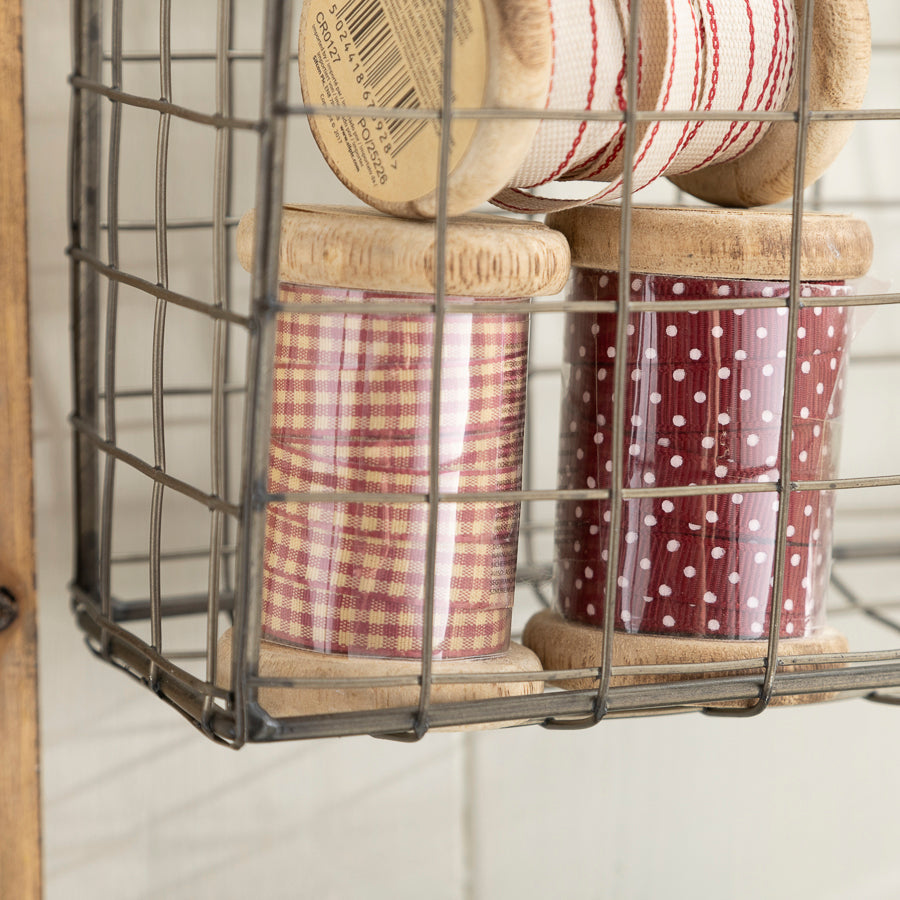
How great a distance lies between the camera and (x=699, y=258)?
36 centimetres

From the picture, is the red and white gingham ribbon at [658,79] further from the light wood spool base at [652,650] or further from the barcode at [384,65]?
the light wood spool base at [652,650]

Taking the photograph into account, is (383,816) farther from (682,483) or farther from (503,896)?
(682,483)

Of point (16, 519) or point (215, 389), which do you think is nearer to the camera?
point (215, 389)

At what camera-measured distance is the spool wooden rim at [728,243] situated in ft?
1.16

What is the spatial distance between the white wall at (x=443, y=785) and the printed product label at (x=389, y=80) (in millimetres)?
145

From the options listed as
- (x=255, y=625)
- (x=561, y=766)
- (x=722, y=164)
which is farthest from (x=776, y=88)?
(x=561, y=766)

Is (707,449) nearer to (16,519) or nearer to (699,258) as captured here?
(699,258)

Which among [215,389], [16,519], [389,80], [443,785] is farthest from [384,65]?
[443,785]

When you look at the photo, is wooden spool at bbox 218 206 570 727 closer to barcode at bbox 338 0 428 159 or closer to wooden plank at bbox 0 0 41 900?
barcode at bbox 338 0 428 159

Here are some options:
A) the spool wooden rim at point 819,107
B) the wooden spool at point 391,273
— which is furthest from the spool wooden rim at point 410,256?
the spool wooden rim at point 819,107

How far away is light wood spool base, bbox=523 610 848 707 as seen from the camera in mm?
369

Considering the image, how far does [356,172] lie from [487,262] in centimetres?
6

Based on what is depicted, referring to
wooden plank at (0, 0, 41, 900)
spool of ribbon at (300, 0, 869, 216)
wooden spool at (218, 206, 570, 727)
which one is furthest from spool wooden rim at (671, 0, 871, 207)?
wooden plank at (0, 0, 41, 900)

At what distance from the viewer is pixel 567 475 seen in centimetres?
40
